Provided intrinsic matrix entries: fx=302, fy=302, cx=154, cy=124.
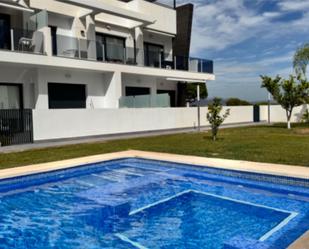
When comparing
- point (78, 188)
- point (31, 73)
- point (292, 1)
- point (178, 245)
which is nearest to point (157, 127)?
point (31, 73)

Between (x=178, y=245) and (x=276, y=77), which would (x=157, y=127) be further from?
(x=178, y=245)

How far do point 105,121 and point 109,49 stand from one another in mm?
6293

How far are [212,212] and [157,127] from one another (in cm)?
1707

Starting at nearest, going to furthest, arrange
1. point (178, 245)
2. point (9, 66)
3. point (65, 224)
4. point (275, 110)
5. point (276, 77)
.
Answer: point (178, 245) → point (65, 224) → point (9, 66) → point (276, 77) → point (275, 110)

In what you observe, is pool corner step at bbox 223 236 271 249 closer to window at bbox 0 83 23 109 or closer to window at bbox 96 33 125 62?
window at bbox 0 83 23 109

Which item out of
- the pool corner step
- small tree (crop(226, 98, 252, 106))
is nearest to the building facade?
small tree (crop(226, 98, 252, 106))

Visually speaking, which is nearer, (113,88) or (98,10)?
(98,10)

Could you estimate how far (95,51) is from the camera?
21.9 metres

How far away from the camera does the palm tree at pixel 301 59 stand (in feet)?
133

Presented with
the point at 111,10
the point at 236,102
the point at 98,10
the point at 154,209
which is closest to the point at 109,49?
the point at 111,10

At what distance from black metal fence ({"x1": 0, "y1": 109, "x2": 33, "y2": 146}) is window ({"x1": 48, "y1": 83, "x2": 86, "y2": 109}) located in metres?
4.28

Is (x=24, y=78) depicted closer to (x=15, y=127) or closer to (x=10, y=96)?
(x=10, y=96)

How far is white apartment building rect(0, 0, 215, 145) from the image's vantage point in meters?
18.4

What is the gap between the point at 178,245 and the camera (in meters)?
5.22
